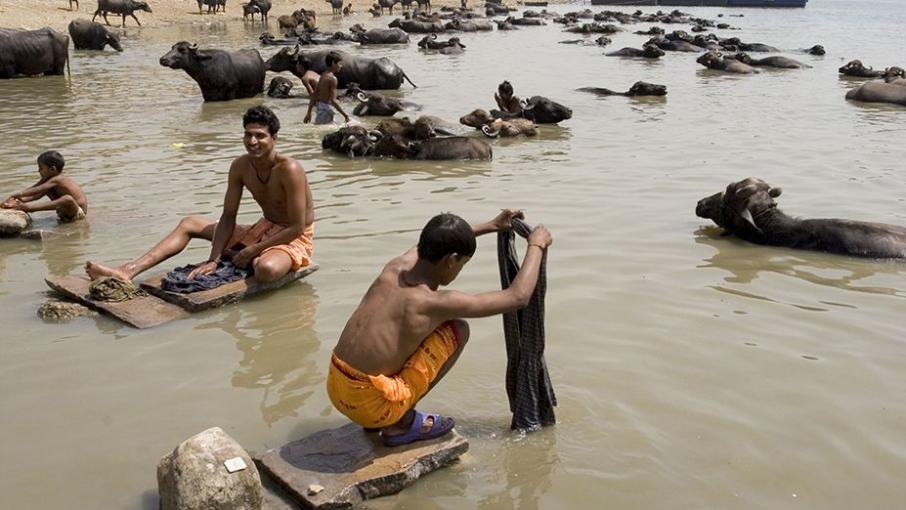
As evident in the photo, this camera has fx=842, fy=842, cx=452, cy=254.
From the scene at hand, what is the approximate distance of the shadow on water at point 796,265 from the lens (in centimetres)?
558

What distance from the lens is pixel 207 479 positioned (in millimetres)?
2811

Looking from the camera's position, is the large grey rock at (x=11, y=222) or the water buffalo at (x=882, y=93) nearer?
the large grey rock at (x=11, y=222)

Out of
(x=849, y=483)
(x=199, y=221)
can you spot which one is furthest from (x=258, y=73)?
(x=849, y=483)

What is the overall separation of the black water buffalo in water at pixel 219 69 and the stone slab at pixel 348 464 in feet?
37.3

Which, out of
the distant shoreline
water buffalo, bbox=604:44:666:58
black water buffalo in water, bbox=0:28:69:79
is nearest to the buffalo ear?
black water buffalo in water, bbox=0:28:69:79

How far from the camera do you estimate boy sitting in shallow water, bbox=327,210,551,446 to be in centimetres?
310

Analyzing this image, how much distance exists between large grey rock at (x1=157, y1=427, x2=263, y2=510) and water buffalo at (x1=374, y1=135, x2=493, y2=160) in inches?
259

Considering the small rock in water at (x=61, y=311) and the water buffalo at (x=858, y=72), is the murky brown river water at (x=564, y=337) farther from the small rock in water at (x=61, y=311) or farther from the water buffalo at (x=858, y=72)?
the water buffalo at (x=858, y=72)

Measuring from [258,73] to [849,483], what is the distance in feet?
41.9

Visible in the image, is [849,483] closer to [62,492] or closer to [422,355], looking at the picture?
[422,355]

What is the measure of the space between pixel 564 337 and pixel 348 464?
1.79 metres

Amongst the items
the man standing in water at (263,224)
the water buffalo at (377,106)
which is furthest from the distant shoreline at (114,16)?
the man standing in water at (263,224)

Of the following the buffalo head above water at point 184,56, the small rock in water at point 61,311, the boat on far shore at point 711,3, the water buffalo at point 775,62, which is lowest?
the small rock in water at point 61,311

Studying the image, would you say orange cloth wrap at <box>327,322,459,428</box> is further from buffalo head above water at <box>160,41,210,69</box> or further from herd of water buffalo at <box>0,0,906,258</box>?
buffalo head above water at <box>160,41,210,69</box>
